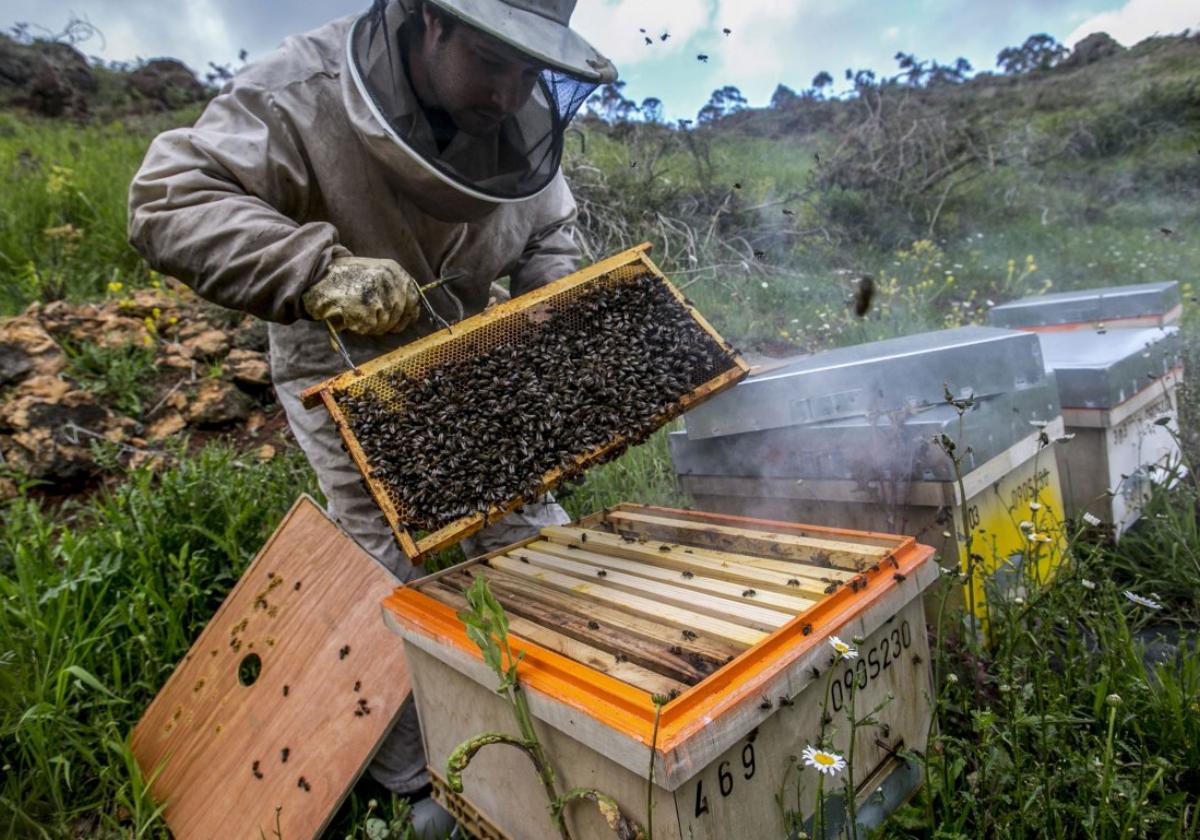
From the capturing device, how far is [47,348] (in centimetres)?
488

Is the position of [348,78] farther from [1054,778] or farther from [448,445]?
[1054,778]

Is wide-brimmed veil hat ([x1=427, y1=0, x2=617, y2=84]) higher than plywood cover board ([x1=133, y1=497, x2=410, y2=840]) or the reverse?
higher

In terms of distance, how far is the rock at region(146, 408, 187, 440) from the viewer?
4.84 metres

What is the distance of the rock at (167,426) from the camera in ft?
15.9

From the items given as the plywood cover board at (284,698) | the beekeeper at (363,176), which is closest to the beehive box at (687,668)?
the plywood cover board at (284,698)

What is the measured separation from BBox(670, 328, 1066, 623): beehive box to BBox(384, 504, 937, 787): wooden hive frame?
48cm

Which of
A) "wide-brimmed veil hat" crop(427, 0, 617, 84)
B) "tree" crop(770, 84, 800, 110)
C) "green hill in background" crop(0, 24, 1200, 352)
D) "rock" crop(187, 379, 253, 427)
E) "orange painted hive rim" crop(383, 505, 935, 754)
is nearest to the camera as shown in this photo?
"orange painted hive rim" crop(383, 505, 935, 754)

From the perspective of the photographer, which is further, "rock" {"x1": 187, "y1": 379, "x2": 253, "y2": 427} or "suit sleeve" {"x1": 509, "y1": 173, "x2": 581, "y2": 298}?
"rock" {"x1": 187, "y1": 379, "x2": 253, "y2": 427}

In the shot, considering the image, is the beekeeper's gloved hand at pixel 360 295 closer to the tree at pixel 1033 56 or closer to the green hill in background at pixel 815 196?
the green hill in background at pixel 815 196

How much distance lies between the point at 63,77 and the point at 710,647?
50.7 feet

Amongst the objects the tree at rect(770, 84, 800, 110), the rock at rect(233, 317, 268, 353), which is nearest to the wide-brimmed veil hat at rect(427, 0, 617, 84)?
the rock at rect(233, 317, 268, 353)

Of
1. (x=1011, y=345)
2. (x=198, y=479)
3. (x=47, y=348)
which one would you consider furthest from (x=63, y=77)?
(x=1011, y=345)

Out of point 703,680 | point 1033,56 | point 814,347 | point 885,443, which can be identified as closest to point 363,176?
point 885,443

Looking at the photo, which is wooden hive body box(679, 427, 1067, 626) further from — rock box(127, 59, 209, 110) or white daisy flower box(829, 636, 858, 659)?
rock box(127, 59, 209, 110)
